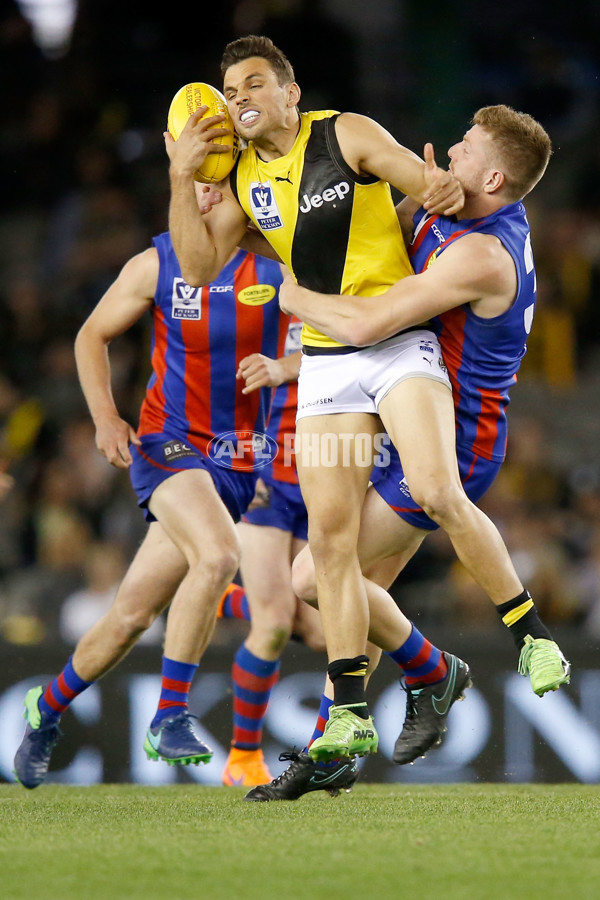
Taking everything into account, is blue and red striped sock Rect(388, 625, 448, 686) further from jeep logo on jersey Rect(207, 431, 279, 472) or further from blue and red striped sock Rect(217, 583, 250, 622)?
blue and red striped sock Rect(217, 583, 250, 622)

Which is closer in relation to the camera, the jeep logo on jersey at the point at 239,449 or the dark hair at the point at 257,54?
the dark hair at the point at 257,54

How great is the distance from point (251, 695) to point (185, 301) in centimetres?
183

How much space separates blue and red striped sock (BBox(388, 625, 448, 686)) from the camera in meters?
4.72

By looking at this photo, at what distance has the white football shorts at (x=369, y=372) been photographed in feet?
13.6

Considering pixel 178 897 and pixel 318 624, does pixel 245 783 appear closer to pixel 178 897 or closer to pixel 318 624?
pixel 318 624

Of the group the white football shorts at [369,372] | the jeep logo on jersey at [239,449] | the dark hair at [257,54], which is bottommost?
the jeep logo on jersey at [239,449]

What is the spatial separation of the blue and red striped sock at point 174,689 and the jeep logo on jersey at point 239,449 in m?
0.90

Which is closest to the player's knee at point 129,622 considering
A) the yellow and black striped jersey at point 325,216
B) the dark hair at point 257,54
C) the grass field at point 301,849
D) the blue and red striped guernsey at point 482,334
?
the grass field at point 301,849

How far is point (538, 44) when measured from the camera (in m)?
10.4

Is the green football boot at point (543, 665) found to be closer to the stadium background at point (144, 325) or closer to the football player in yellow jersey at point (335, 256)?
the football player in yellow jersey at point (335, 256)

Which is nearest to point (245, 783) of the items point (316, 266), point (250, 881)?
point (316, 266)

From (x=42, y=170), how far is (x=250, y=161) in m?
6.42

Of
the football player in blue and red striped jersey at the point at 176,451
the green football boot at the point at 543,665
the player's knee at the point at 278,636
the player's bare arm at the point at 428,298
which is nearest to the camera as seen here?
the green football boot at the point at 543,665

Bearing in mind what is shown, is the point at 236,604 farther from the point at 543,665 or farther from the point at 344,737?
the point at 543,665
